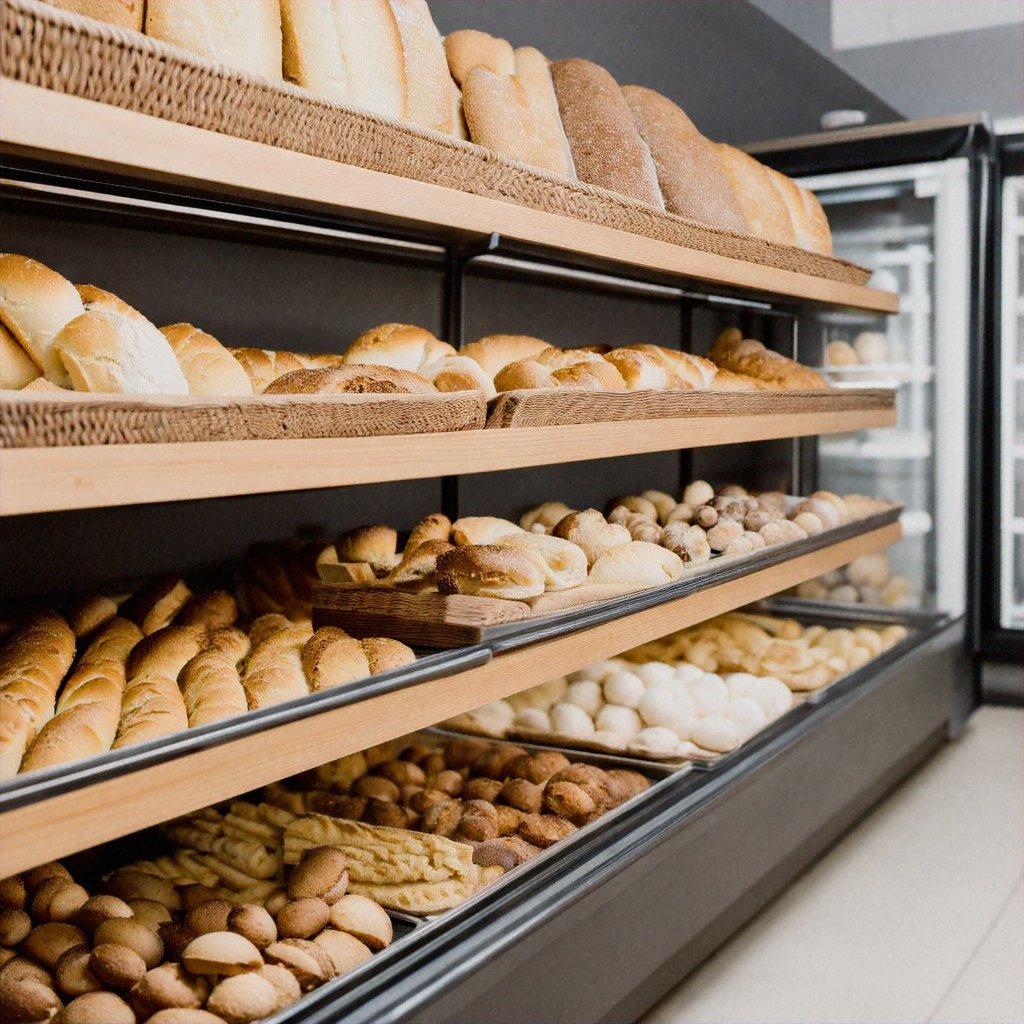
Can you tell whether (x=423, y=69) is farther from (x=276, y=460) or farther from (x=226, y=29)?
(x=276, y=460)

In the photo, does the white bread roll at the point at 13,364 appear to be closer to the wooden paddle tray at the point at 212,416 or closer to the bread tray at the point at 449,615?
the wooden paddle tray at the point at 212,416

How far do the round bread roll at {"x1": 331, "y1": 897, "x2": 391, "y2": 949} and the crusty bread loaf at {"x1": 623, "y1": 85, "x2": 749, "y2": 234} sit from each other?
167 cm

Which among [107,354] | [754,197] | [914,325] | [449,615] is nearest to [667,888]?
[449,615]

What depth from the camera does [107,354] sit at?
1.39 meters

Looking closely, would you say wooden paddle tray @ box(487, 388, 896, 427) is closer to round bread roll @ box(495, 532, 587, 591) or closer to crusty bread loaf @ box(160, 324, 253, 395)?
round bread roll @ box(495, 532, 587, 591)

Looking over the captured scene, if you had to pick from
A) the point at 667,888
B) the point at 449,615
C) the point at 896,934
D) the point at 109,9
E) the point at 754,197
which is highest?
the point at 754,197

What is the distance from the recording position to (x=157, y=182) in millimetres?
1660

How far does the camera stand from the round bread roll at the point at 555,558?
214 cm

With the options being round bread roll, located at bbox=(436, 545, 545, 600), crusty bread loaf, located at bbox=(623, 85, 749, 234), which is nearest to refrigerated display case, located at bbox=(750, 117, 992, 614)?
crusty bread loaf, located at bbox=(623, 85, 749, 234)

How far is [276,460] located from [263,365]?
0.46 m

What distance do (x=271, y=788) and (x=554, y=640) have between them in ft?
2.16

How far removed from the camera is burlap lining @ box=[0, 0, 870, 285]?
48.4 inches

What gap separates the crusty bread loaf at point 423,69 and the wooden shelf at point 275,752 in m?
0.94

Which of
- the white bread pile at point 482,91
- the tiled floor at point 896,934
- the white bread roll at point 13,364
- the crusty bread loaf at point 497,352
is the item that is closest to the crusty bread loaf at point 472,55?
the white bread pile at point 482,91
